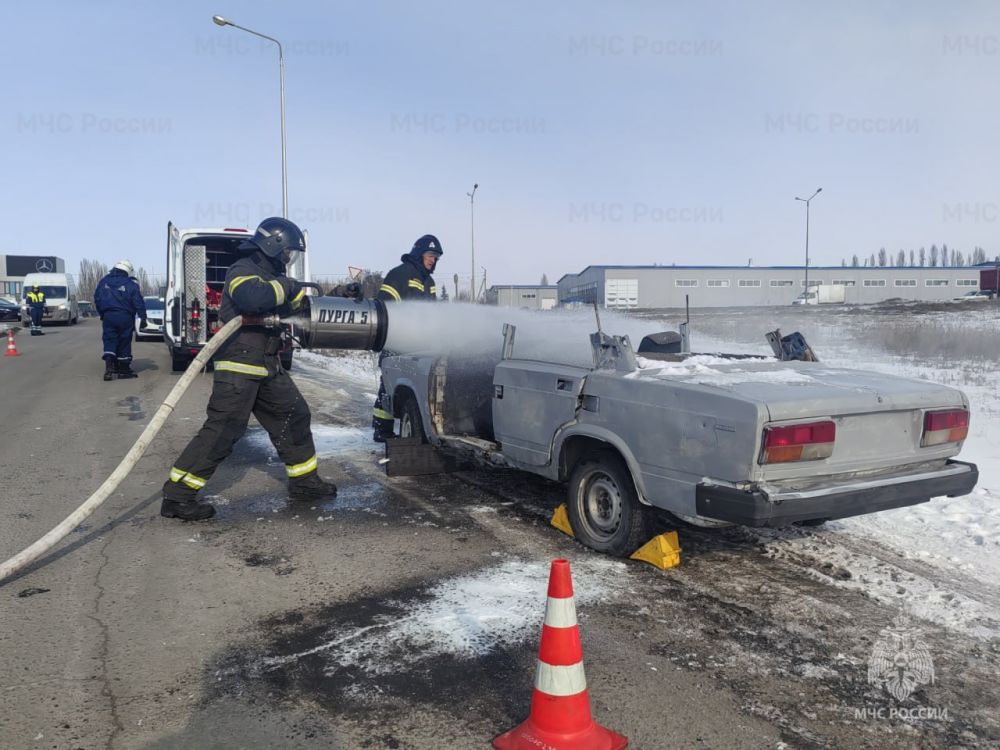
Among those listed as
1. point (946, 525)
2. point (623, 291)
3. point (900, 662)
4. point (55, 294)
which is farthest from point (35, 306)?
point (623, 291)

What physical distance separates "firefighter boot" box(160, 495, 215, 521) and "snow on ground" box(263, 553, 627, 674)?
2.15 metres

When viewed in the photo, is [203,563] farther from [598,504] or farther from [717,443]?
[717,443]

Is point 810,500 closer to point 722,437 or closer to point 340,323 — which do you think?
point 722,437

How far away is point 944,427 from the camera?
4.09 metres

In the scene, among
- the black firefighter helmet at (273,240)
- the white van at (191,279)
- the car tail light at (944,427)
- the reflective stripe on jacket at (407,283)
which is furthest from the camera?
the white van at (191,279)

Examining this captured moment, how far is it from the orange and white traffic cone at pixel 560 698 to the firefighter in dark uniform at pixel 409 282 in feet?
16.0

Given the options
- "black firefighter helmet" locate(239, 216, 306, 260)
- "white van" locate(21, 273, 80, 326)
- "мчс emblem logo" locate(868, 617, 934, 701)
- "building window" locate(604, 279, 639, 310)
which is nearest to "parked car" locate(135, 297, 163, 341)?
"white van" locate(21, 273, 80, 326)

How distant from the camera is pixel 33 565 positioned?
436 cm

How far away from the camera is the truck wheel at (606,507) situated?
4254 millimetres

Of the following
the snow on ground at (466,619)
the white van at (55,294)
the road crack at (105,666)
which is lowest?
the road crack at (105,666)

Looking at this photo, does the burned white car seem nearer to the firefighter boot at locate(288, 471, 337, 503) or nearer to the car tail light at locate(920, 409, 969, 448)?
the car tail light at locate(920, 409, 969, 448)

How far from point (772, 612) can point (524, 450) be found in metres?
1.92

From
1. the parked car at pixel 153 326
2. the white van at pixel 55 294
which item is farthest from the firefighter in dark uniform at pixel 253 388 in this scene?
the white van at pixel 55 294

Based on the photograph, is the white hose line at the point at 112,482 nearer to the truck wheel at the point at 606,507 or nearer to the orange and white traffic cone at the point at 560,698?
the truck wheel at the point at 606,507
